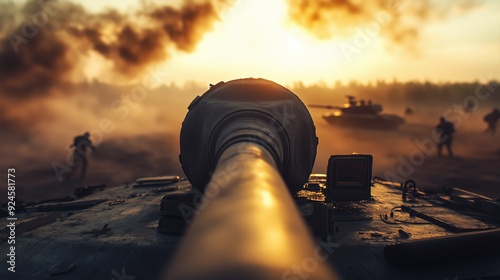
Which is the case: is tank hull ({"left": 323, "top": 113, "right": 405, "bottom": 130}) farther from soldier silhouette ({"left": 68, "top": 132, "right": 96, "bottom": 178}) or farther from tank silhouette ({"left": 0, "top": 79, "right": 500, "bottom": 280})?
tank silhouette ({"left": 0, "top": 79, "right": 500, "bottom": 280})

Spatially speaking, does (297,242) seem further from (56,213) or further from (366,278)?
(56,213)

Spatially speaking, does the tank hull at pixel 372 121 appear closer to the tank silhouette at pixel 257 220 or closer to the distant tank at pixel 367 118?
the distant tank at pixel 367 118

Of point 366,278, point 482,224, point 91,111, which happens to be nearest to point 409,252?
point 366,278

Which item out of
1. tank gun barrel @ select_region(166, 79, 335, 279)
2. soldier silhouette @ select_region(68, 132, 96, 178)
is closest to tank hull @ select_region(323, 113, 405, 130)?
soldier silhouette @ select_region(68, 132, 96, 178)

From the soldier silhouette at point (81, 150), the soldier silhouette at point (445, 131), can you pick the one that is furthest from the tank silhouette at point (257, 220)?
the soldier silhouette at point (445, 131)

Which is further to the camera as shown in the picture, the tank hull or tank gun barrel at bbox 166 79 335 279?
the tank hull

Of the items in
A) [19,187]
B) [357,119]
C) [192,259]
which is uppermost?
[357,119]
